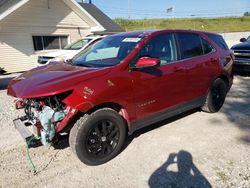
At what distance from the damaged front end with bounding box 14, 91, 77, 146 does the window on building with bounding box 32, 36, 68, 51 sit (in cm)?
1286

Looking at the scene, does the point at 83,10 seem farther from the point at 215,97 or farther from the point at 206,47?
the point at 215,97

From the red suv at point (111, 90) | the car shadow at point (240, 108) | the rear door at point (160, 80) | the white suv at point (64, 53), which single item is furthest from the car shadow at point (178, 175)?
the white suv at point (64, 53)

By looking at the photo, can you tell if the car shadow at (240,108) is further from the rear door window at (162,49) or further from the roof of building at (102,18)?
the roof of building at (102,18)

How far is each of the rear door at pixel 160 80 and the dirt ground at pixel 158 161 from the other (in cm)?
59

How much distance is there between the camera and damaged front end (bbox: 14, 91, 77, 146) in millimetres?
3395

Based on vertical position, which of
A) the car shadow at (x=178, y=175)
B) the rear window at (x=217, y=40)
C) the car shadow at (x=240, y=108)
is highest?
the rear window at (x=217, y=40)

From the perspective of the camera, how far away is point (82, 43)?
12867 mm

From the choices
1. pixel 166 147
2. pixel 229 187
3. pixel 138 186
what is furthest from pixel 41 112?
pixel 229 187

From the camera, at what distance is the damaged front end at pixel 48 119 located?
339 centimetres

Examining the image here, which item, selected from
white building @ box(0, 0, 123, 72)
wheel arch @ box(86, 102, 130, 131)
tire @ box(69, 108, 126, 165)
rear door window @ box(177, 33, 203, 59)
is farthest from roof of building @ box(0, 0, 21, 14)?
tire @ box(69, 108, 126, 165)

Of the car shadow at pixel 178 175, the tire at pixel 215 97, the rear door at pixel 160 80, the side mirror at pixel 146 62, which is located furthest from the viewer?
the tire at pixel 215 97

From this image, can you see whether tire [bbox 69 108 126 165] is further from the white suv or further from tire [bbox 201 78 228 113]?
the white suv

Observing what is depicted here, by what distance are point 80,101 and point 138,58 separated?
120 centimetres

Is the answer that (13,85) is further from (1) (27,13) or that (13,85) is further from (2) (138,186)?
(1) (27,13)
